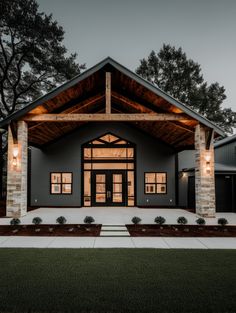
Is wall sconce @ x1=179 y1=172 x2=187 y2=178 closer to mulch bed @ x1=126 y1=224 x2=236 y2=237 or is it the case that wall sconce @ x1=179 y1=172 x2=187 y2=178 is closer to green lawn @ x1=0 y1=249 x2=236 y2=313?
mulch bed @ x1=126 y1=224 x2=236 y2=237

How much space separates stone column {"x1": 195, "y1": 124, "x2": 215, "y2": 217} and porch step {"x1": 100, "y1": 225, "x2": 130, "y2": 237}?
3.51 m

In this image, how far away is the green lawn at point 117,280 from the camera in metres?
3.04

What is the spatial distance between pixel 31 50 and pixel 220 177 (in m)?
14.5

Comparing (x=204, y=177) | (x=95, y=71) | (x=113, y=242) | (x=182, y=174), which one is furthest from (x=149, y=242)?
(x=182, y=174)

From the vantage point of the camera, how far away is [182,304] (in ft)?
10.0

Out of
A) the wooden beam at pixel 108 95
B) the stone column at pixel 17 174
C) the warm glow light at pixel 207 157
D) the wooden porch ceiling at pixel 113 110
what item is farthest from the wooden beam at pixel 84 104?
the warm glow light at pixel 207 157

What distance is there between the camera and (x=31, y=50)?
1648cm

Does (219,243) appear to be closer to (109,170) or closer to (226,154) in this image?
(109,170)

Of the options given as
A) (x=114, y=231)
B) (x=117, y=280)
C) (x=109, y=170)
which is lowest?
(x=114, y=231)

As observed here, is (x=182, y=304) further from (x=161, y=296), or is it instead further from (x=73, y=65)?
(x=73, y=65)

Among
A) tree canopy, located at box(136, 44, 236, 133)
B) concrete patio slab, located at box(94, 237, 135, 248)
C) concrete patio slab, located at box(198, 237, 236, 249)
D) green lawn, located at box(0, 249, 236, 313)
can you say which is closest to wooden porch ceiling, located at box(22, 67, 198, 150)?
concrete patio slab, located at box(94, 237, 135, 248)

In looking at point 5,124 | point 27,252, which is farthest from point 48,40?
point 27,252

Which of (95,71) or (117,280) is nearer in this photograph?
(117,280)

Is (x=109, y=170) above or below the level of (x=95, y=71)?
below
